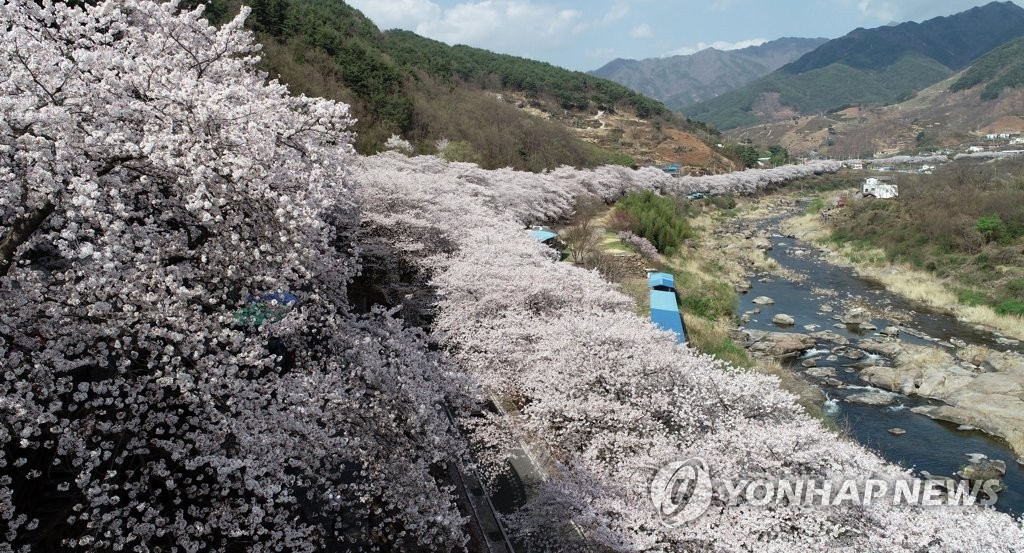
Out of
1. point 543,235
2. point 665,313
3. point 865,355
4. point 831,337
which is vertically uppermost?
point 543,235

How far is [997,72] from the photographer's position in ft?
554

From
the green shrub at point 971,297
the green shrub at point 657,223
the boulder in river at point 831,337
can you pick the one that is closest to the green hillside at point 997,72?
the green shrub at point 971,297

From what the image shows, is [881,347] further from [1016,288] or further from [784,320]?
[1016,288]

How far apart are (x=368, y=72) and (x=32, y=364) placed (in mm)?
42428

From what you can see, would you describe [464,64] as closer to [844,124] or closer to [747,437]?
[747,437]

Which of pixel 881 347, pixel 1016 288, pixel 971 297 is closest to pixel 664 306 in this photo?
pixel 881 347

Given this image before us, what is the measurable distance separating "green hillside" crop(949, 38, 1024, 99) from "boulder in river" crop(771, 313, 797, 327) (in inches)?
6772

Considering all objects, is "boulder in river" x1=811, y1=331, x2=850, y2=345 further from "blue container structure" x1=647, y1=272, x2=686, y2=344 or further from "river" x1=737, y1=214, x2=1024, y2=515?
"blue container structure" x1=647, y1=272, x2=686, y2=344

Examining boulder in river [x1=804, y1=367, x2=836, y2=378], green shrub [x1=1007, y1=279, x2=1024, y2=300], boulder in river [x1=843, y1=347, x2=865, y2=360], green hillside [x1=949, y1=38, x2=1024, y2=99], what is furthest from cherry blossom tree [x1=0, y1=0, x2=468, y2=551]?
green hillside [x1=949, y1=38, x2=1024, y2=99]

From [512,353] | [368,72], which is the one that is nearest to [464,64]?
[368,72]

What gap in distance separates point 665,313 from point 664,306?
0.99 metres

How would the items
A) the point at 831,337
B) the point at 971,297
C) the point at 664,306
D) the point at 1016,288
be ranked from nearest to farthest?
the point at 664,306
the point at 831,337
the point at 1016,288
the point at 971,297

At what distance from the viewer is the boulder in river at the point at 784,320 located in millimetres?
29359

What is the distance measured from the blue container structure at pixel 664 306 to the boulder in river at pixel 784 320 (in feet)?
22.2
